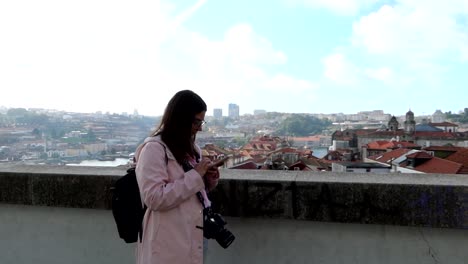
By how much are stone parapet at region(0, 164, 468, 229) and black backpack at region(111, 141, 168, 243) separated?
62 cm

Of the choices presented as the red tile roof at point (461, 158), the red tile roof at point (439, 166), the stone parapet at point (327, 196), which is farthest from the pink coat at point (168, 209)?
the red tile roof at point (461, 158)

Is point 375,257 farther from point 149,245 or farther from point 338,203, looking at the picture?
point 149,245

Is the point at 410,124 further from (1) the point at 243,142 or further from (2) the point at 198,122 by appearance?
(2) the point at 198,122

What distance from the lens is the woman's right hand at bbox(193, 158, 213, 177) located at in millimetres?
1888

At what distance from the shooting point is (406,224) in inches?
85.4

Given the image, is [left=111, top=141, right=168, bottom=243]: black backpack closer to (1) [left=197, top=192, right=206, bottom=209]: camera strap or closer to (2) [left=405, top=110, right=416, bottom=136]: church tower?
(1) [left=197, top=192, right=206, bottom=209]: camera strap

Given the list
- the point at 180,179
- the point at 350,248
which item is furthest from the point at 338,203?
the point at 180,179

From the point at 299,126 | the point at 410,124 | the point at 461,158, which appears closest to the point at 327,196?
the point at 461,158

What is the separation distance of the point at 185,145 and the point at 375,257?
4.14 feet

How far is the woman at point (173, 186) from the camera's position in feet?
5.89

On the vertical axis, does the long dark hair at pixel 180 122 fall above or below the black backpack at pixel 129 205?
above

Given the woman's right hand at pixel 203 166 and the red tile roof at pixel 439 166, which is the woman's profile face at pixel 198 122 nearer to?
the woman's right hand at pixel 203 166

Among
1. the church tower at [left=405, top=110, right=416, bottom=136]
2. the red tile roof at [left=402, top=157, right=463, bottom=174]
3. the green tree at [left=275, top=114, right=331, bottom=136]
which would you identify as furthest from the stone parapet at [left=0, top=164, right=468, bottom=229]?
the green tree at [left=275, top=114, right=331, bottom=136]

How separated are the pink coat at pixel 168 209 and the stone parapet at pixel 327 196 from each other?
0.56 m
